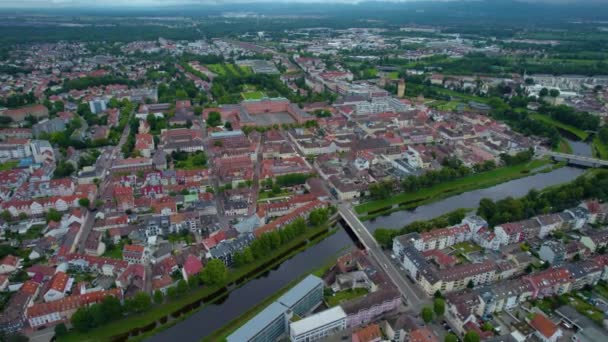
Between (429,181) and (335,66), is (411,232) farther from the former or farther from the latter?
(335,66)

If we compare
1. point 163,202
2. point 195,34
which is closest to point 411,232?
point 163,202

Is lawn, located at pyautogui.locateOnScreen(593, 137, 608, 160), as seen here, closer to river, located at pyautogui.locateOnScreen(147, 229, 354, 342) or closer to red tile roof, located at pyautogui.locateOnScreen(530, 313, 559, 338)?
red tile roof, located at pyautogui.locateOnScreen(530, 313, 559, 338)

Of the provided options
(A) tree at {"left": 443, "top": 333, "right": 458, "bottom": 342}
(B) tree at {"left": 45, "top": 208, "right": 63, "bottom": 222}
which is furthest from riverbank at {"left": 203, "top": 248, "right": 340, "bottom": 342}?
(B) tree at {"left": 45, "top": 208, "right": 63, "bottom": 222}

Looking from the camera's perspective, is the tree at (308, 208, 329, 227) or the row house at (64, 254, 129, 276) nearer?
the row house at (64, 254, 129, 276)

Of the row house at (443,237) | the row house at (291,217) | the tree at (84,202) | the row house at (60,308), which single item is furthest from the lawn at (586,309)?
the tree at (84,202)

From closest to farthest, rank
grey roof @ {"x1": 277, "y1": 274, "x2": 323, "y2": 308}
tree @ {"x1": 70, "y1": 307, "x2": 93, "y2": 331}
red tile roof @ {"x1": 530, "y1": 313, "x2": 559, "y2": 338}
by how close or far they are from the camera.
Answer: red tile roof @ {"x1": 530, "y1": 313, "x2": 559, "y2": 338} → tree @ {"x1": 70, "y1": 307, "x2": 93, "y2": 331} → grey roof @ {"x1": 277, "y1": 274, "x2": 323, "y2": 308}

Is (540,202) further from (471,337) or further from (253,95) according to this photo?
(253,95)
